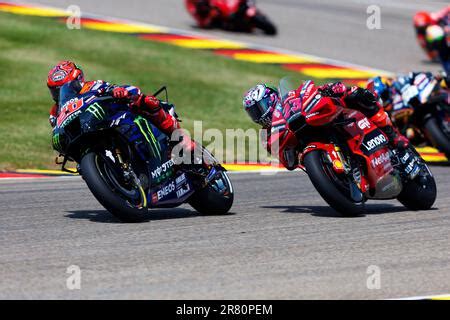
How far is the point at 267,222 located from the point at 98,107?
1.76m

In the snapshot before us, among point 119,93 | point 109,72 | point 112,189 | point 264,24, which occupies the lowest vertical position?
point 112,189

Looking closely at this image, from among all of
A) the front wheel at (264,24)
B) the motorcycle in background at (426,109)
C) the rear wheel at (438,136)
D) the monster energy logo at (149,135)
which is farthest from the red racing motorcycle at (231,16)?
the monster energy logo at (149,135)

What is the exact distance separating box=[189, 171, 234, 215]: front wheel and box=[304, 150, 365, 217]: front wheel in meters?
1.00

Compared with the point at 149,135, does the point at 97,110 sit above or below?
above

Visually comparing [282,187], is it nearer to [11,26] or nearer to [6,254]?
[6,254]

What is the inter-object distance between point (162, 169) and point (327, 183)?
55.9 inches

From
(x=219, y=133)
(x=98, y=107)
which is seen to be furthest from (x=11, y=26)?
(x=98, y=107)

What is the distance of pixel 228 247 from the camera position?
8.02 metres

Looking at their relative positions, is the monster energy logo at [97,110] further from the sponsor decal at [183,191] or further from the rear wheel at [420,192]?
the rear wheel at [420,192]

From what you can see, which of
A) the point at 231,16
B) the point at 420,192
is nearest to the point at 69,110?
the point at 420,192

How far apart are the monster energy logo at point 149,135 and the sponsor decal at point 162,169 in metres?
0.10

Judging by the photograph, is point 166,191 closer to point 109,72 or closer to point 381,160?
point 381,160

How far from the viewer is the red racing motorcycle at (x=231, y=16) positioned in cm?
2328

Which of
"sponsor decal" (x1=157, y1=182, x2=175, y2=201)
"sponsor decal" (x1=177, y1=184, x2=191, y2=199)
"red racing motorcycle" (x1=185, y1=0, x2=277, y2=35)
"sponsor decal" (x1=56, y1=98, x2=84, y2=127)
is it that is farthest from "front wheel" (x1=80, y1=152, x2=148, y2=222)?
"red racing motorcycle" (x1=185, y1=0, x2=277, y2=35)
